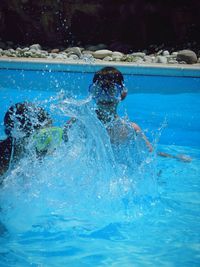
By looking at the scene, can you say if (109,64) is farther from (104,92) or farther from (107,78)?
(104,92)

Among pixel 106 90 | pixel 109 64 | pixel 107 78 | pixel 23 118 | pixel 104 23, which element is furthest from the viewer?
pixel 104 23

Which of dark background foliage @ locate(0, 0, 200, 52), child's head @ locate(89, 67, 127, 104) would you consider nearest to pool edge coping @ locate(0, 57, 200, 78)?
dark background foliage @ locate(0, 0, 200, 52)

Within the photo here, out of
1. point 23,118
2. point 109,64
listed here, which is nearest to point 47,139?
point 23,118

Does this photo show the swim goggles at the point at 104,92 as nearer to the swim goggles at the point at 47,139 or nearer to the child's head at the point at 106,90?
the child's head at the point at 106,90

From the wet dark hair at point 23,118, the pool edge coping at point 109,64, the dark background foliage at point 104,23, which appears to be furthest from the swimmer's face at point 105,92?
the dark background foliage at point 104,23

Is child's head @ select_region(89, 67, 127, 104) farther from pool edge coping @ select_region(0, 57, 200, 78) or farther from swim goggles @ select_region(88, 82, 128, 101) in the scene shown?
pool edge coping @ select_region(0, 57, 200, 78)

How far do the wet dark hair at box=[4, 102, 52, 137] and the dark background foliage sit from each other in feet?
34.9

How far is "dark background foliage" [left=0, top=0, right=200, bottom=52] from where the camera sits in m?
13.7

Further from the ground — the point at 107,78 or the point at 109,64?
the point at 107,78

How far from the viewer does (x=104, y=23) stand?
590 inches

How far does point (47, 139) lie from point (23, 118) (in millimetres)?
232

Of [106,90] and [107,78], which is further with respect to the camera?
[107,78]

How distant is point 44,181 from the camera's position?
344 cm

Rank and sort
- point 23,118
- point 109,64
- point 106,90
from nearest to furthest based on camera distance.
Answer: point 23,118
point 106,90
point 109,64
